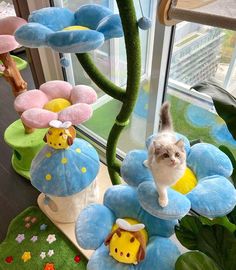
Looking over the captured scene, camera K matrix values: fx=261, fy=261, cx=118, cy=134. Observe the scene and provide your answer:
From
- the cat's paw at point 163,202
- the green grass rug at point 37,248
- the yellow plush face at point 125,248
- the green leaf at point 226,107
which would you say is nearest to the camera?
the green leaf at point 226,107

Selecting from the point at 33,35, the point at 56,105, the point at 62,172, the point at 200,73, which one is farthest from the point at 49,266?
the point at 200,73

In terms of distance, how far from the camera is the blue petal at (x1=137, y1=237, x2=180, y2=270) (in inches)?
28.0

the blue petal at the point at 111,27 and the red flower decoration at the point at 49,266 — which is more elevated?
the blue petal at the point at 111,27

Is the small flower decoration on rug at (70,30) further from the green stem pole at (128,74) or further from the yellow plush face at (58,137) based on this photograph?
the yellow plush face at (58,137)

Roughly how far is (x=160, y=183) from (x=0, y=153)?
1.46 meters

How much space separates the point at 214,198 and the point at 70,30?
22.0 inches

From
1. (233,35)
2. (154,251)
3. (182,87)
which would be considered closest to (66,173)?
(154,251)

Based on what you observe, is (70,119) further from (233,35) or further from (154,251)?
(233,35)

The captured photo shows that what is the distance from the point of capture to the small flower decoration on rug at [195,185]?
63 centimetres

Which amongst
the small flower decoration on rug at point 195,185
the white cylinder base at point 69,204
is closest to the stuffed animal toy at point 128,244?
the small flower decoration on rug at point 195,185

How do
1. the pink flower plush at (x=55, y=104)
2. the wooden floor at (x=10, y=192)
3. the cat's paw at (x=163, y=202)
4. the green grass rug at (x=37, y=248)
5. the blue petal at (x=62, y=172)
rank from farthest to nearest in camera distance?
the wooden floor at (x=10, y=192) < the green grass rug at (x=37, y=248) < the blue petal at (x=62, y=172) < the pink flower plush at (x=55, y=104) < the cat's paw at (x=163, y=202)

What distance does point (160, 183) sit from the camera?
1.93 feet

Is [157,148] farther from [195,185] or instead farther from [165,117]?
[195,185]

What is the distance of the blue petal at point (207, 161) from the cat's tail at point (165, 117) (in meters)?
0.16
